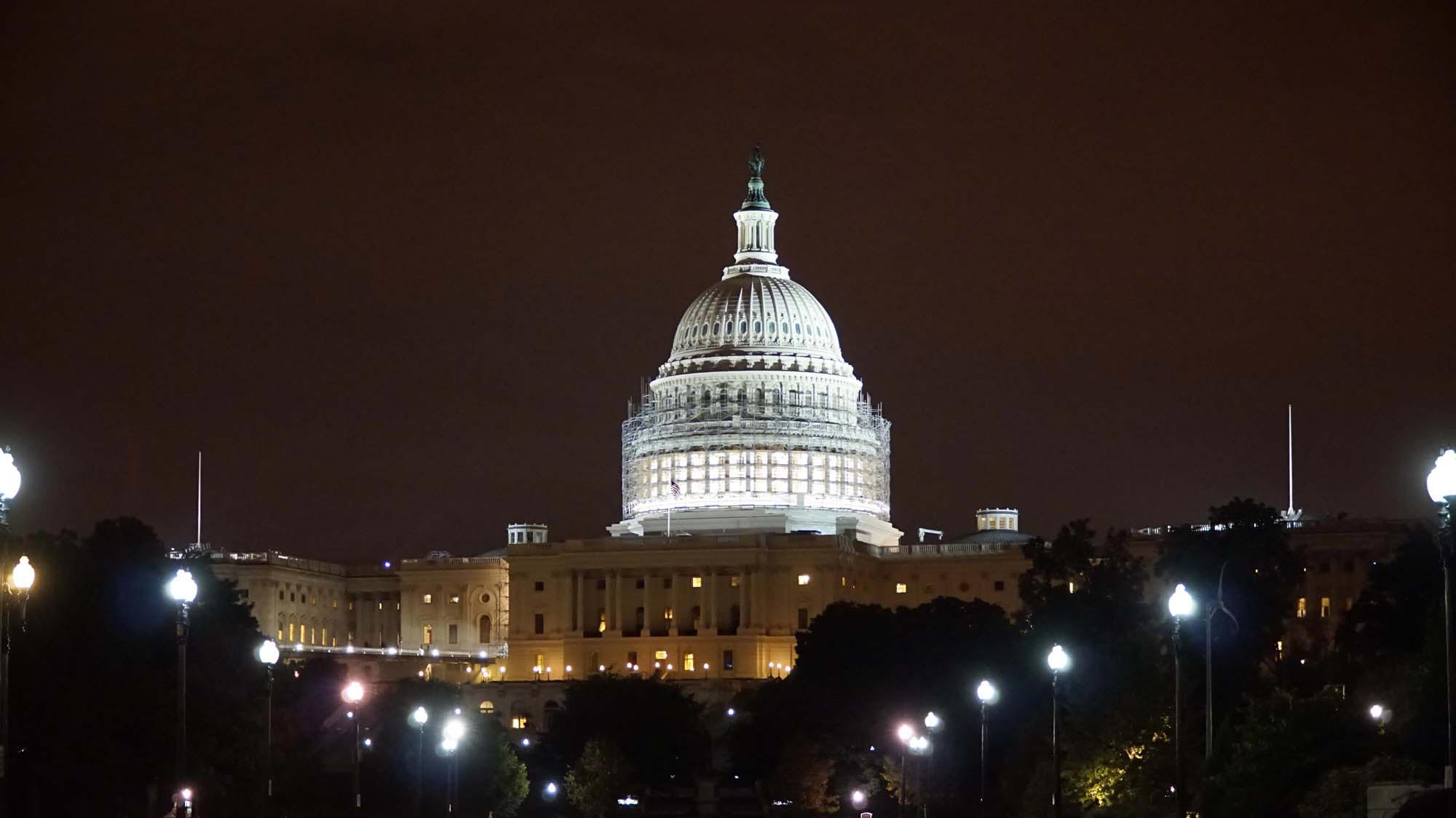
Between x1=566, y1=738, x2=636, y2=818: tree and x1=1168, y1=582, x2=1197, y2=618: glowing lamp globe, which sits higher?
x1=1168, y1=582, x2=1197, y2=618: glowing lamp globe

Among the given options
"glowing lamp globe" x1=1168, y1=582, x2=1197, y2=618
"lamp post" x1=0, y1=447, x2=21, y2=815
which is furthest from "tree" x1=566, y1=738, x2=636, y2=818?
"lamp post" x1=0, y1=447, x2=21, y2=815

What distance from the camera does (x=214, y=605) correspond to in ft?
446

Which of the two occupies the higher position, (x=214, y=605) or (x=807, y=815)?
(x=214, y=605)

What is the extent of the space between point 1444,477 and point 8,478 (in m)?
21.5

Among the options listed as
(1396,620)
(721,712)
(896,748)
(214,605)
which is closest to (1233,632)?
(1396,620)

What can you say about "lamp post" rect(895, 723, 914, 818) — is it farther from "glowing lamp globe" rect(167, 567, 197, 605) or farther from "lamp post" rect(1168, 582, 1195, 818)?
"glowing lamp globe" rect(167, 567, 197, 605)

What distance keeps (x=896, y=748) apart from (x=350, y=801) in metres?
34.6

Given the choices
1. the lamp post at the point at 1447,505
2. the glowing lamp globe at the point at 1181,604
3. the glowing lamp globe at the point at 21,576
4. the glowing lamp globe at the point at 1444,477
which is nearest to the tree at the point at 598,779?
the glowing lamp globe at the point at 1181,604

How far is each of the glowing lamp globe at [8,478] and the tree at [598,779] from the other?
84738 mm

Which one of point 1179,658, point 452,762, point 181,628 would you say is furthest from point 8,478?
point 452,762

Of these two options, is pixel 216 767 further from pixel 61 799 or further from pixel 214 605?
pixel 214 605

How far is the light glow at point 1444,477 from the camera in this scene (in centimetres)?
4962

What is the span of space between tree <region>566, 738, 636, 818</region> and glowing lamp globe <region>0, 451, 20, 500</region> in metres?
84.7

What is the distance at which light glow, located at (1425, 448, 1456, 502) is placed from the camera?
49625 millimetres
